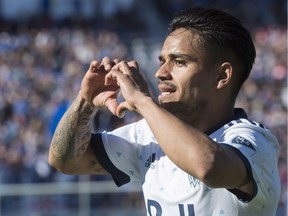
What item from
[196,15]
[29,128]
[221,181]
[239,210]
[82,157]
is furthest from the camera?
[29,128]

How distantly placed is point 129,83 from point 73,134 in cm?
79

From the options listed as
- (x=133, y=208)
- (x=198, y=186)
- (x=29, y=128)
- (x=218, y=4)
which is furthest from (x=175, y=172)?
(x=218, y=4)

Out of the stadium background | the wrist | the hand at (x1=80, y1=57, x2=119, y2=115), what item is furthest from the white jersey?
→ the stadium background

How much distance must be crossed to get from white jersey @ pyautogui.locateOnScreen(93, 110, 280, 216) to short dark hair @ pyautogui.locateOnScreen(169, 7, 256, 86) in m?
0.30

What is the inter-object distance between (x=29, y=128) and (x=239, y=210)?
11.3 m

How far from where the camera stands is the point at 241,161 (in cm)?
390

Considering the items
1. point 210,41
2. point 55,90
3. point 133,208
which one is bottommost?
point 133,208

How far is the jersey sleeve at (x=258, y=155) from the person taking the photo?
398 cm

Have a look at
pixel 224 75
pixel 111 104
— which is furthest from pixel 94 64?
pixel 224 75

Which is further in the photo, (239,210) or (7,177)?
(7,177)

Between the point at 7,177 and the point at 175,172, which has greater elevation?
the point at 175,172

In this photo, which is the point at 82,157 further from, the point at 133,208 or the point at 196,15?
the point at 133,208

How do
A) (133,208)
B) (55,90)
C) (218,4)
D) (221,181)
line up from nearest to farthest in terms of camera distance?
(221,181), (133,208), (55,90), (218,4)

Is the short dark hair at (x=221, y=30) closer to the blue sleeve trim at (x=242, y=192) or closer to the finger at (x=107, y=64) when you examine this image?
the finger at (x=107, y=64)
